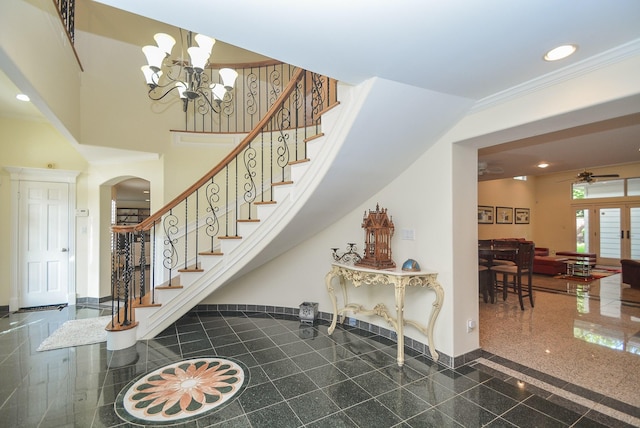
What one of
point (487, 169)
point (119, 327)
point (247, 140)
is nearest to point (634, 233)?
point (487, 169)

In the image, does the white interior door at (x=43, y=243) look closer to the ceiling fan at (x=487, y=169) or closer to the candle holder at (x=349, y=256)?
the candle holder at (x=349, y=256)

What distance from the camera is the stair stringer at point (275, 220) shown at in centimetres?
248

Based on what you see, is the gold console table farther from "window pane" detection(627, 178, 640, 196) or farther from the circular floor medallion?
"window pane" detection(627, 178, 640, 196)

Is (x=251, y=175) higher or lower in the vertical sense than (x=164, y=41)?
lower

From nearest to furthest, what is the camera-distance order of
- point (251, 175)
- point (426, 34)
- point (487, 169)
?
point (426, 34) → point (251, 175) → point (487, 169)

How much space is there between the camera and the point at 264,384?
247cm

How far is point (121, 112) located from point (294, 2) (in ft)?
13.8

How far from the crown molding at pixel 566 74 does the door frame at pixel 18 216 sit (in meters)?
6.07

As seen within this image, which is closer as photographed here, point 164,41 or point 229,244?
point 164,41

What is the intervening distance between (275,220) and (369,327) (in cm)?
178

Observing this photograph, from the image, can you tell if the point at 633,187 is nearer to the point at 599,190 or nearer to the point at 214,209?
the point at 599,190

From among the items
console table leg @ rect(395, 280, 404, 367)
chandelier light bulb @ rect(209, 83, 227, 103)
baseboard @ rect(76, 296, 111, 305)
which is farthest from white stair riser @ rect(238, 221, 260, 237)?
baseboard @ rect(76, 296, 111, 305)

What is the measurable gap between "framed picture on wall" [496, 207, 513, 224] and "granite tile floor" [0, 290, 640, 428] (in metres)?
6.92

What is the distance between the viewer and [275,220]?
10.7 feet
